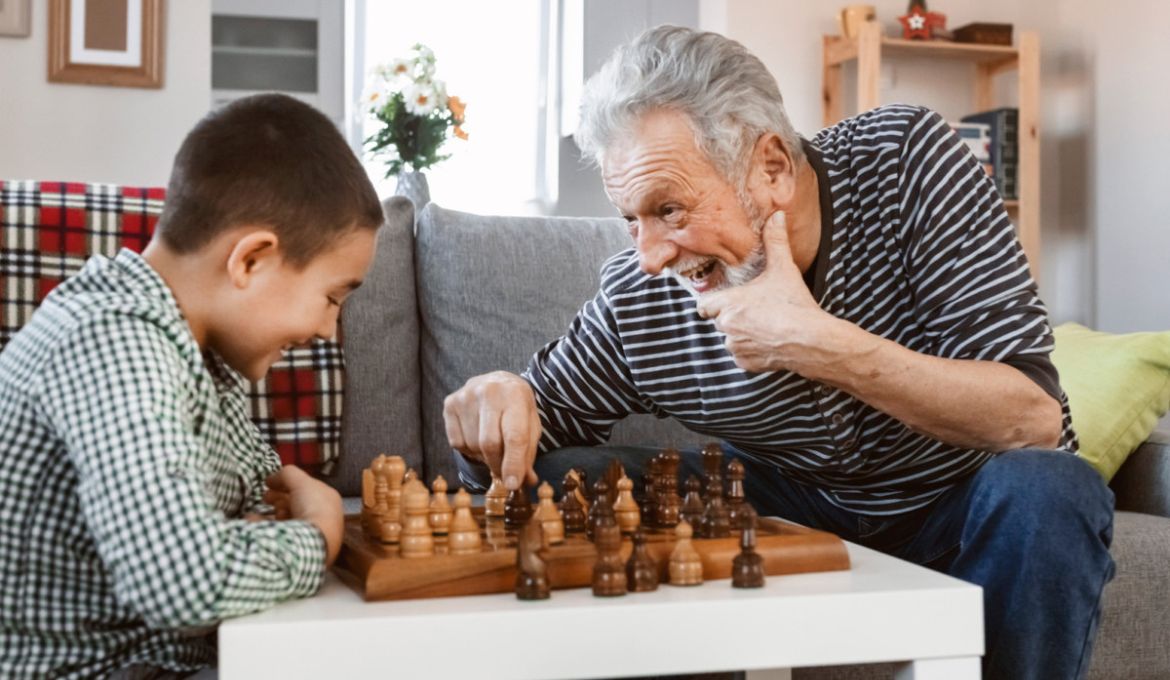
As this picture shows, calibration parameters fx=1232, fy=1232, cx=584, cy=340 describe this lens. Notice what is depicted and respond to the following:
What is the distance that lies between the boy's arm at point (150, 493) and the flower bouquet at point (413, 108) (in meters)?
2.04

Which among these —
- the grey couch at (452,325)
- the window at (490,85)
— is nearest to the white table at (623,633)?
the grey couch at (452,325)

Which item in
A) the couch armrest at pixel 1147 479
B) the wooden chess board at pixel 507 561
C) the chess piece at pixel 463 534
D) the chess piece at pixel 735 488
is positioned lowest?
the couch armrest at pixel 1147 479

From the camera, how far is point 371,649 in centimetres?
90

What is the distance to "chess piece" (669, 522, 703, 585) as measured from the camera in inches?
40.8

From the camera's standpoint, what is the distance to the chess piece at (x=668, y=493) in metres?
1.21

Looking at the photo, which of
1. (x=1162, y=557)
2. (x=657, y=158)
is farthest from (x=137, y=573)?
(x=1162, y=557)

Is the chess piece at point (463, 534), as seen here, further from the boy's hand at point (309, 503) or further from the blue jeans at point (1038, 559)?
the blue jeans at point (1038, 559)

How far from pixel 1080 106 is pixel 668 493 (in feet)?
11.7

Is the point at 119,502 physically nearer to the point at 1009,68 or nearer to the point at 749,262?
the point at 749,262

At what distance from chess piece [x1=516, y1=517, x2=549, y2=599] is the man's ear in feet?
2.17

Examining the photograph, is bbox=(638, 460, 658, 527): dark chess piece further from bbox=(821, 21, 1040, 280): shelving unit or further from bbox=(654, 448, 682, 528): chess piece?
bbox=(821, 21, 1040, 280): shelving unit

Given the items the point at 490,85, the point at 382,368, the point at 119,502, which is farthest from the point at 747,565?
the point at 490,85

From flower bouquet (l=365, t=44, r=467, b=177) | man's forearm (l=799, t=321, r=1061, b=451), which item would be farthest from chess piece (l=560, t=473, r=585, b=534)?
flower bouquet (l=365, t=44, r=467, b=177)

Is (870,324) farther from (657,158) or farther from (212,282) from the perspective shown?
(212,282)
